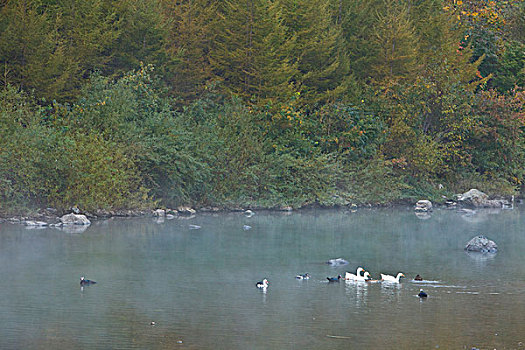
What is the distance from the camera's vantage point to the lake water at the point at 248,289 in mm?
13086

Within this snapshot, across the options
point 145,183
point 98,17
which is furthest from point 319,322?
point 98,17

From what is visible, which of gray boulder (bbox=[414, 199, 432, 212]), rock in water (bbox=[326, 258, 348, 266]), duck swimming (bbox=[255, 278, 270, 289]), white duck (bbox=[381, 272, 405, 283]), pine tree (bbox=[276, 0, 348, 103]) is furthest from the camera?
pine tree (bbox=[276, 0, 348, 103])

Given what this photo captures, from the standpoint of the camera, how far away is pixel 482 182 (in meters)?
39.7

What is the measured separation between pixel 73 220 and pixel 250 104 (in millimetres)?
12078

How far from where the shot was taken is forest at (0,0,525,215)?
1138 inches

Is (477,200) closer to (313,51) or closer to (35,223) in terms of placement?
(313,51)

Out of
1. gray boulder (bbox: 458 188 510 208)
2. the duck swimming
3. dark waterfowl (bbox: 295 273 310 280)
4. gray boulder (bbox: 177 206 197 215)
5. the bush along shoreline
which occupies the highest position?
the bush along shoreline

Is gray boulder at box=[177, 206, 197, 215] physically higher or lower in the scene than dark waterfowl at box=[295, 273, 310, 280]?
lower

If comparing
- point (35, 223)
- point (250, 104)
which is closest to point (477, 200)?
point (250, 104)

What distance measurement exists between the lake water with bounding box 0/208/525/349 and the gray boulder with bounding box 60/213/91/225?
336 mm

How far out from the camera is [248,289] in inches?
668

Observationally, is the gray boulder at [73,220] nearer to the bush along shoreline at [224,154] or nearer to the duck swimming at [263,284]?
the bush along shoreline at [224,154]

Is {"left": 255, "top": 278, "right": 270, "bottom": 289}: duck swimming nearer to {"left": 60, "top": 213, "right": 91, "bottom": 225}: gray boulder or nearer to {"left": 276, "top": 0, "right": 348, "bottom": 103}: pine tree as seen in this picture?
{"left": 60, "top": 213, "right": 91, "bottom": 225}: gray boulder

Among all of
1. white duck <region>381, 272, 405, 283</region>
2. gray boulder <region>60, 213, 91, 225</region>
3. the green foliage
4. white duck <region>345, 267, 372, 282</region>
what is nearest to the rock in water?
white duck <region>345, 267, 372, 282</region>
